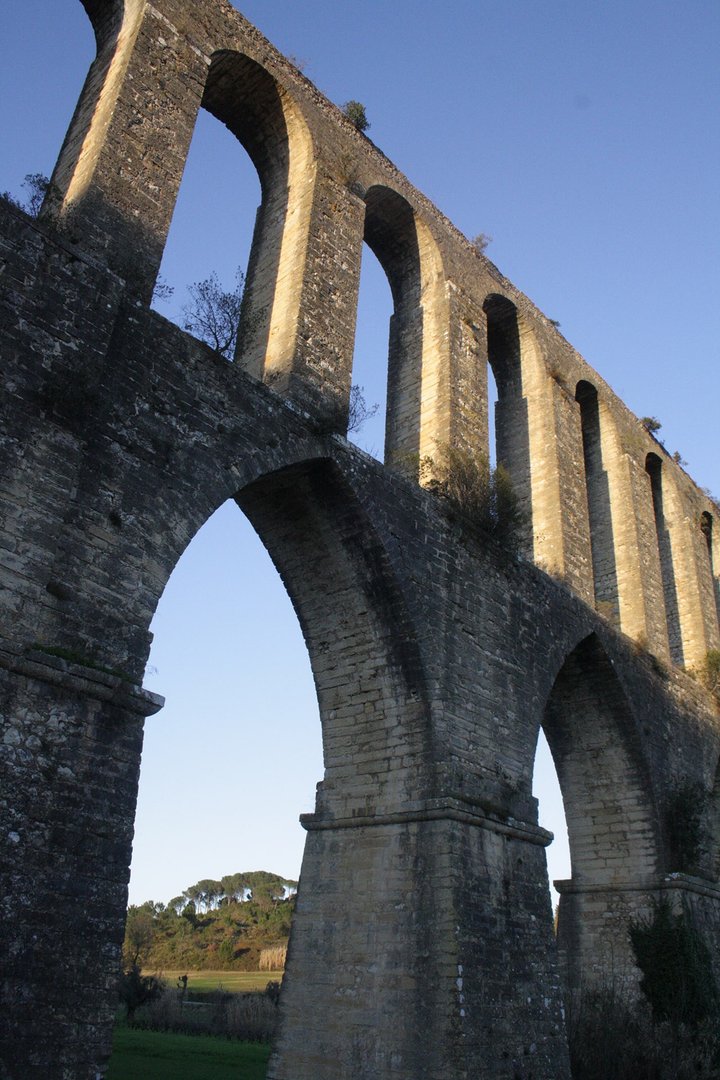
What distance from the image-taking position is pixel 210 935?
40750mm

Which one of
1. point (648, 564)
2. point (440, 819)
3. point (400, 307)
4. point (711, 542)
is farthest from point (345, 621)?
point (711, 542)

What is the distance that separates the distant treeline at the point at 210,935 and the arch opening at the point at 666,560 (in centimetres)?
2348

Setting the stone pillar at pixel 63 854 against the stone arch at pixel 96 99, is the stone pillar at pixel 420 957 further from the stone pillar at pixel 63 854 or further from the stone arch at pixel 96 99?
the stone arch at pixel 96 99

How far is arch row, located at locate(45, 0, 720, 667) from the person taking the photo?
8.40 metres

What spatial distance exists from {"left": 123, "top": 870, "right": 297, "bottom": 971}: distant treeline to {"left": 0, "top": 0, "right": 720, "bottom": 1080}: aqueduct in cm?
2618

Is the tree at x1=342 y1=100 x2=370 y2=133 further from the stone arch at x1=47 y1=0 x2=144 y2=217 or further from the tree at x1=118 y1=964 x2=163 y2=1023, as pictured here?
the tree at x1=118 y1=964 x2=163 y2=1023

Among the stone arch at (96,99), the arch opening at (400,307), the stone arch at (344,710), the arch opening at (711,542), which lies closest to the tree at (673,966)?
the stone arch at (344,710)

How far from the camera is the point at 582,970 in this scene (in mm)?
11539

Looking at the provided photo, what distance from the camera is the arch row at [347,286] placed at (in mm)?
8398

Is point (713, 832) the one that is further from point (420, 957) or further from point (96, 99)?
point (96, 99)

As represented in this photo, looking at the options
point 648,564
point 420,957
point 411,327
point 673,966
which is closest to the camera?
point 420,957

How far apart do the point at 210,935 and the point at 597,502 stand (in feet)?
108

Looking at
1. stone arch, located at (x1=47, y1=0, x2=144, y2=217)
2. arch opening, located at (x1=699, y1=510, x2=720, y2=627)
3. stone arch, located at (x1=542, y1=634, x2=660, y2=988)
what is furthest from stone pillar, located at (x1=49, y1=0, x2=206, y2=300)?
arch opening, located at (x1=699, y1=510, x2=720, y2=627)

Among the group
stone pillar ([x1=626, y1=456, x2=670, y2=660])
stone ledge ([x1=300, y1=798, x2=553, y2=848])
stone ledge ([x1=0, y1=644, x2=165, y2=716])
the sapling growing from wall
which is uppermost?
stone pillar ([x1=626, y1=456, x2=670, y2=660])
